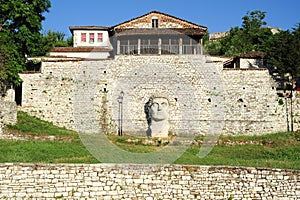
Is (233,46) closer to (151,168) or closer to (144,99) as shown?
(144,99)

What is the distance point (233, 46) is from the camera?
1903 inches

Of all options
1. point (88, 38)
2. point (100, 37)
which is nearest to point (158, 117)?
point (100, 37)

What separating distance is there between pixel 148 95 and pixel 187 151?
8.22 m

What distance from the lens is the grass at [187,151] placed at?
1762 cm

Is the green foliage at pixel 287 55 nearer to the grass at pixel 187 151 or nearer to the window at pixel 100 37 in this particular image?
the grass at pixel 187 151

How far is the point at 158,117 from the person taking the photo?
26562mm

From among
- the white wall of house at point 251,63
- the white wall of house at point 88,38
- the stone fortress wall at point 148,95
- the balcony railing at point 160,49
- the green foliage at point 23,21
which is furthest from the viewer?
the white wall of house at point 88,38

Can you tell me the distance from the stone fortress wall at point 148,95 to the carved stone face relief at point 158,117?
1760 mm

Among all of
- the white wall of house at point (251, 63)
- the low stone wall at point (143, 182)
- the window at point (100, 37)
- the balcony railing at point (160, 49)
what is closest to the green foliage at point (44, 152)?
the low stone wall at point (143, 182)

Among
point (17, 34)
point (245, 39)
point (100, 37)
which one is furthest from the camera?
point (245, 39)

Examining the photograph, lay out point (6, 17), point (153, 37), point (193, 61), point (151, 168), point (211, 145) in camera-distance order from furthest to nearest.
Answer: point (153, 37)
point (193, 61)
point (6, 17)
point (211, 145)
point (151, 168)

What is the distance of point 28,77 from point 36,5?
4766 mm

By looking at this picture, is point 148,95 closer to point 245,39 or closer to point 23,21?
point 23,21

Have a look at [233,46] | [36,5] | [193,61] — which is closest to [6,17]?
[36,5]
